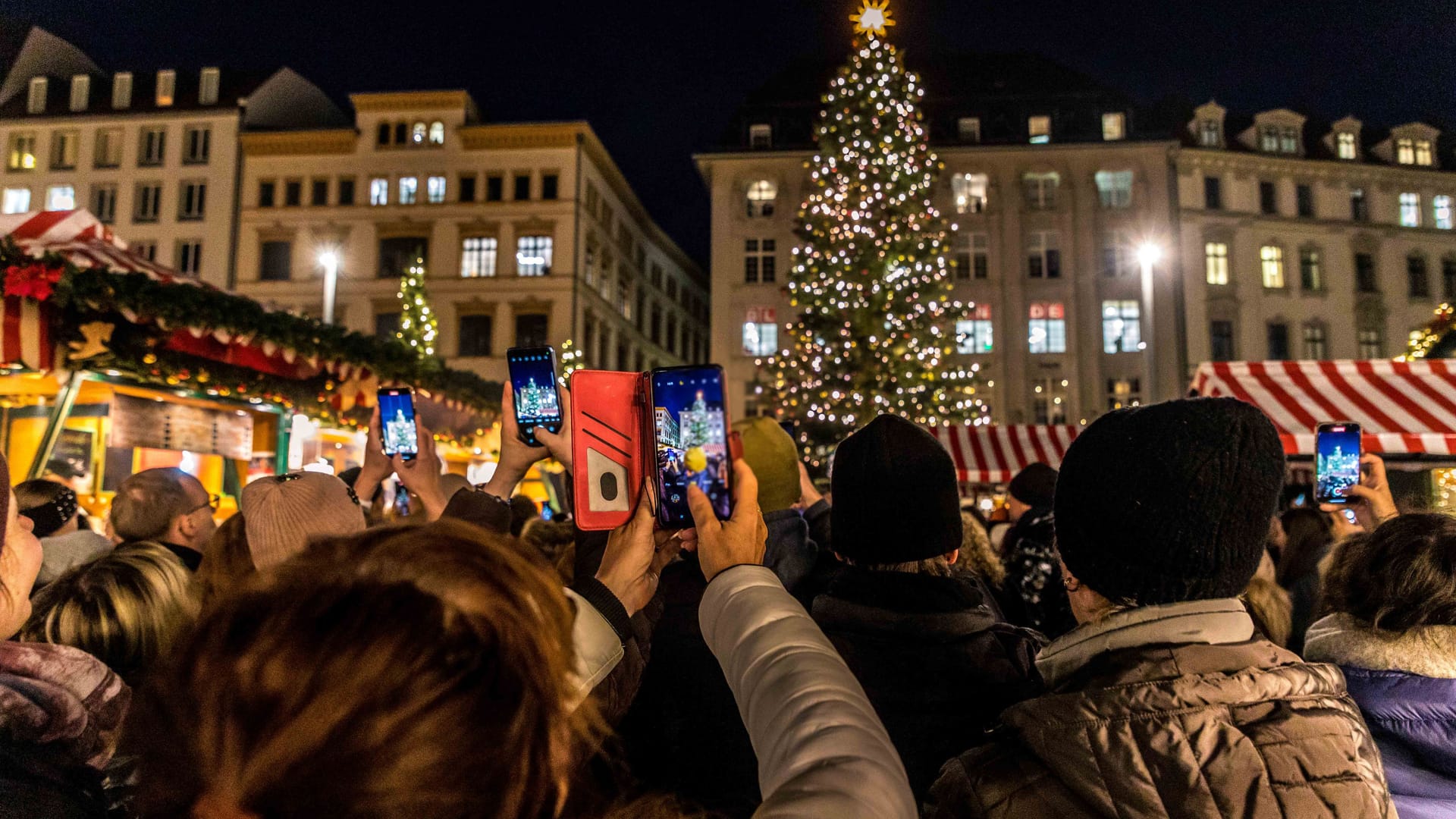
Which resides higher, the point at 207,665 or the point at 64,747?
the point at 207,665

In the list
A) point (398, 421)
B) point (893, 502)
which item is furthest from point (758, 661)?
point (398, 421)

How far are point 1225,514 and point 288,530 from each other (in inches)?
85.9

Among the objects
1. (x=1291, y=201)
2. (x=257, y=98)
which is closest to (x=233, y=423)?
(x=257, y=98)

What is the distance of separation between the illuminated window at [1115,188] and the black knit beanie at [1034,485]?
3548 cm

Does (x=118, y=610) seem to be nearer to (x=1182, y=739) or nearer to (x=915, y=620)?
(x=915, y=620)

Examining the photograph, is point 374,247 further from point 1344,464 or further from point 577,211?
point 1344,464

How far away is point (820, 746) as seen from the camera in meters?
1.01

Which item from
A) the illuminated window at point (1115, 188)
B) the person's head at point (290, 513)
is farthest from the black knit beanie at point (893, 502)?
the illuminated window at point (1115, 188)

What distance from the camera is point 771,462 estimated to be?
3115 mm

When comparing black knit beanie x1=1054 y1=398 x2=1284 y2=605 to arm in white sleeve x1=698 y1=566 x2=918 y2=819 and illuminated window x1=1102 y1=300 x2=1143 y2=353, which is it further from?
illuminated window x1=1102 y1=300 x2=1143 y2=353

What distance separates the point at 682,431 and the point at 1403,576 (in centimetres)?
183

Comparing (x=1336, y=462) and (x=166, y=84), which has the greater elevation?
(x=166, y=84)

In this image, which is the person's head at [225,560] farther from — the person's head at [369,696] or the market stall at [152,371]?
the market stall at [152,371]

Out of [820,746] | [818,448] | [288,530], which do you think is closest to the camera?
[820,746]
